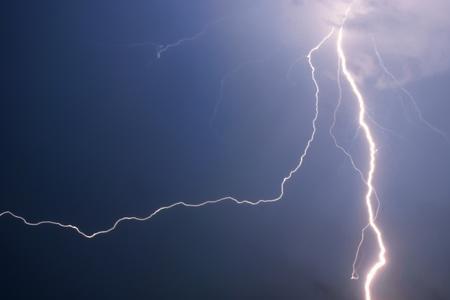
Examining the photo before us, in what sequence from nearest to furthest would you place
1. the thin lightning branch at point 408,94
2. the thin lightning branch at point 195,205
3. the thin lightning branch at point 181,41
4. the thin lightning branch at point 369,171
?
the thin lightning branch at point 195,205, the thin lightning branch at point 369,171, the thin lightning branch at point 408,94, the thin lightning branch at point 181,41

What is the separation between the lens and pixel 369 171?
5.63 m

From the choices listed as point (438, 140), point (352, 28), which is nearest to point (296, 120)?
point (438, 140)

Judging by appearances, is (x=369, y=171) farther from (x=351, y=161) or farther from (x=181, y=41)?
(x=181, y=41)

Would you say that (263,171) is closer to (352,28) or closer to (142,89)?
(142,89)

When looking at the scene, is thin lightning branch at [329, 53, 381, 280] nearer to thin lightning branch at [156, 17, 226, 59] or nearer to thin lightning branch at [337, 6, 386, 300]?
thin lightning branch at [337, 6, 386, 300]

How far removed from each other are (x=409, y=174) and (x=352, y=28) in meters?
3.24

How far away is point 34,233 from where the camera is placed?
4336 mm

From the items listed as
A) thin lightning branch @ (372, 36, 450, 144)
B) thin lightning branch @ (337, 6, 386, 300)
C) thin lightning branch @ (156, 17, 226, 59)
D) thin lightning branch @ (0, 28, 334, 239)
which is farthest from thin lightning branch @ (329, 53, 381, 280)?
thin lightning branch @ (156, 17, 226, 59)

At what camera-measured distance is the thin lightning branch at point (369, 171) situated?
4.67m

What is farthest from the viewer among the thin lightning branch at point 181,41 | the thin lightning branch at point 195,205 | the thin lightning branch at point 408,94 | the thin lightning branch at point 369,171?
the thin lightning branch at point 181,41

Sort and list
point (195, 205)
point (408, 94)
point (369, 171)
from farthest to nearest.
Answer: point (408, 94), point (369, 171), point (195, 205)

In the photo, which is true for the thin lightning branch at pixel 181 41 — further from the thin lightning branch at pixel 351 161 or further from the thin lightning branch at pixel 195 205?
the thin lightning branch at pixel 351 161

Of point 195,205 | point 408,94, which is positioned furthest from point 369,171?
point 195,205

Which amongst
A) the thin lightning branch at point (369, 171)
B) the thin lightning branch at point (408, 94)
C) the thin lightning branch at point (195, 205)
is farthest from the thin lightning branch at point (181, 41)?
the thin lightning branch at point (408, 94)
